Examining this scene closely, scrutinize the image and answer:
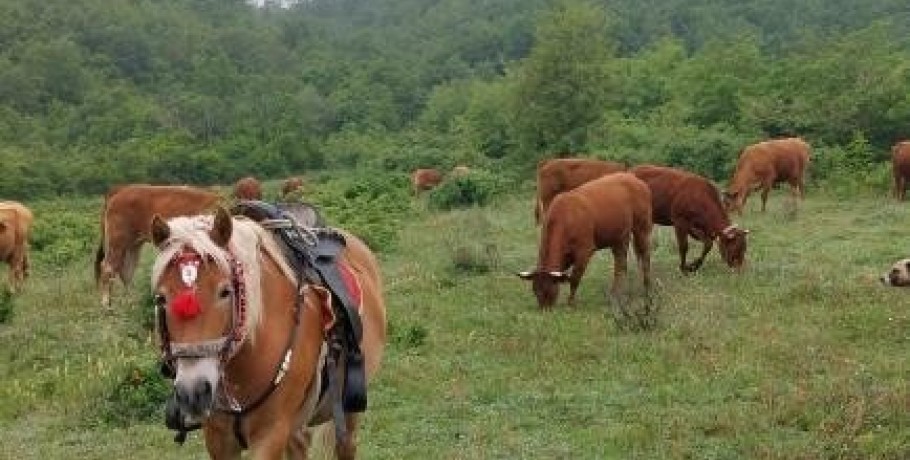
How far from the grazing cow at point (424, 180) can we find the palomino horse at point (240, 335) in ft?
98.2

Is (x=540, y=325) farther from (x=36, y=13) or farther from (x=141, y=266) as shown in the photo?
(x=36, y=13)

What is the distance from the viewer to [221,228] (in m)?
A: 3.99

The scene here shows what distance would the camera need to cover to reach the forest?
3155cm

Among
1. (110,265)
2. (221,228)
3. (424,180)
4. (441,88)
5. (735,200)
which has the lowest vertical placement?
(424,180)

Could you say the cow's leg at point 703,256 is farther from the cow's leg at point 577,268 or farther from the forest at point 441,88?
the forest at point 441,88

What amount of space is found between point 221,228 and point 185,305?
0.36m

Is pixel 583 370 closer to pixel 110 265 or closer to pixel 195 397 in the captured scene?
pixel 195 397

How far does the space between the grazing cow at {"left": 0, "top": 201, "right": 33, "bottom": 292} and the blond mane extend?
13.0 meters

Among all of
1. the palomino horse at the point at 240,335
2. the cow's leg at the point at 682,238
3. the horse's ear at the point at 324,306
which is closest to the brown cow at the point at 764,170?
the cow's leg at the point at 682,238

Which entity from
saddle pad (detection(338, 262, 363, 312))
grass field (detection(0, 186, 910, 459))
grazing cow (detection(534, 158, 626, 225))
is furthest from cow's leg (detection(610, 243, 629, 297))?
saddle pad (detection(338, 262, 363, 312))

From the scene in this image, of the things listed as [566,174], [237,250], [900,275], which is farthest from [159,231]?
[566,174]

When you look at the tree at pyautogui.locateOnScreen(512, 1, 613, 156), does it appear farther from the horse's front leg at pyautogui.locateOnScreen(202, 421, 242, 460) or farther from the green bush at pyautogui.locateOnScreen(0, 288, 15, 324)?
the horse's front leg at pyautogui.locateOnScreen(202, 421, 242, 460)

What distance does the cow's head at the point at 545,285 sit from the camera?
12.0m

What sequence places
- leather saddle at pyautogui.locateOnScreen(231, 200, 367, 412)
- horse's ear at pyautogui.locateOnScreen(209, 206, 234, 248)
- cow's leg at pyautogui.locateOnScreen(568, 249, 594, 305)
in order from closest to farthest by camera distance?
horse's ear at pyautogui.locateOnScreen(209, 206, 234, 248), leather saddle at pyautogui.locateOnScreen(231, 200, 367, 412), cow's leg at pyautogui.locateOnScreen(568, 249, 594, 305)
